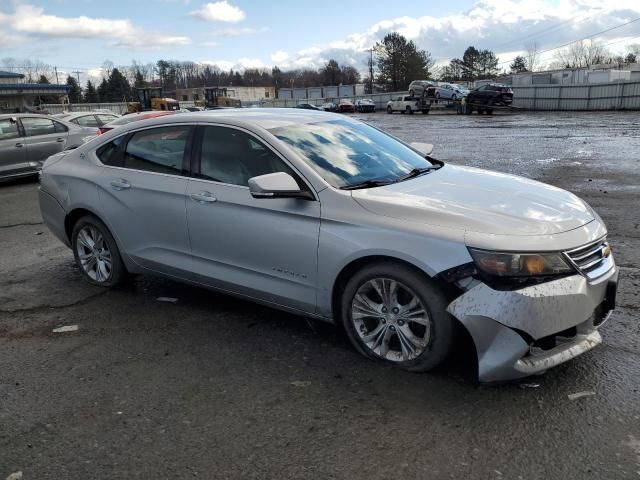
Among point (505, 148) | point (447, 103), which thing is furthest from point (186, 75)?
point (505, 148)

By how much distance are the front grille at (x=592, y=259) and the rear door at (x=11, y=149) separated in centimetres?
1231

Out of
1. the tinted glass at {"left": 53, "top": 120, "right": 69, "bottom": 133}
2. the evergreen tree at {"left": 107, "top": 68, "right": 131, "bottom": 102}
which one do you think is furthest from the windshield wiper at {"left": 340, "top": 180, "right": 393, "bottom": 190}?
the evergreen tree at {"left": 107, "top": 68, "right": 131, "bottom": 102}

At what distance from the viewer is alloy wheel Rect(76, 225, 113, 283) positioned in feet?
17.3

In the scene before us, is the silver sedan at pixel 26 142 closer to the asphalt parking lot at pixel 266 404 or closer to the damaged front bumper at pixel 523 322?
the asphalt parking lot at pixel 266 404

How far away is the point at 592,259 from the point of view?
3.41m

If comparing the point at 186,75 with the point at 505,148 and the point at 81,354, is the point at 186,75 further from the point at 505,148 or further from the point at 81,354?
the point at 81,354

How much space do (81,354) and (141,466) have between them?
1546mm

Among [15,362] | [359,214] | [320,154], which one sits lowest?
[15,362]

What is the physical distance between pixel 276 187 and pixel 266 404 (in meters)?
1.37

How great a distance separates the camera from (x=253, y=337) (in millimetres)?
4230

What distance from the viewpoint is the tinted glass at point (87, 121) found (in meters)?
15.0

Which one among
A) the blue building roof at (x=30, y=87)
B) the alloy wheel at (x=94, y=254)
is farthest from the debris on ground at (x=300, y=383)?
the blue building roof at (x=30, y=87)

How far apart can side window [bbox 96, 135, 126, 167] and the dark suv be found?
135 feet

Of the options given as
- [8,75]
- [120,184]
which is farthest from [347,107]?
[120,184]
